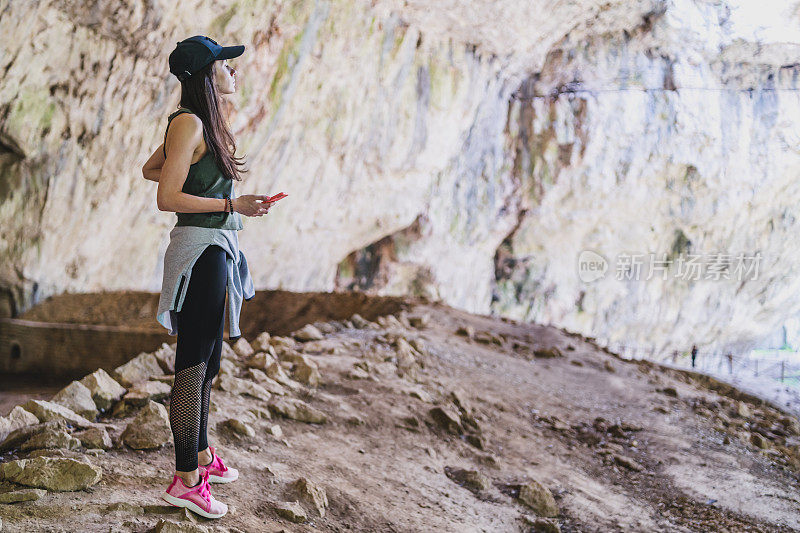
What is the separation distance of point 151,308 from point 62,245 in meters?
1.12

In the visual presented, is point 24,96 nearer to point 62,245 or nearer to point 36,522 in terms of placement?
point 62,245

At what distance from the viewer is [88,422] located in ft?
6.95

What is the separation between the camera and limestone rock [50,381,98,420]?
2.24 metres

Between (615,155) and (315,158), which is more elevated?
(615,155)

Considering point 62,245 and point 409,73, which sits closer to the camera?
point 62,245

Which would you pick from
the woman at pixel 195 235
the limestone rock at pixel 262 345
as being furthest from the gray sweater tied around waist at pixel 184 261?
the limestone rock at pixel 262 345

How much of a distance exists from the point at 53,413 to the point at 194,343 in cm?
88

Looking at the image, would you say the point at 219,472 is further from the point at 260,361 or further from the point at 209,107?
the point at 260,361

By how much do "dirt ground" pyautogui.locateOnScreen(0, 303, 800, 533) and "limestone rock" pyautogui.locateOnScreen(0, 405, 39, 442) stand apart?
0.90 ft

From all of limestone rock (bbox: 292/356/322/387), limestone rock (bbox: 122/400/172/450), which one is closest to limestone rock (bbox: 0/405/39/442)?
limestone rock (bbox: 122/400/172/450)

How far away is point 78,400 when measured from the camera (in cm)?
226

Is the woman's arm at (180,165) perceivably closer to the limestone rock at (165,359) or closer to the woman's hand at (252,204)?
the woman's hand at (252,204)

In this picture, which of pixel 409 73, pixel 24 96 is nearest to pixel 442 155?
pixel 409 73

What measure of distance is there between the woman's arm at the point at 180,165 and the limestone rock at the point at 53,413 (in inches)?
39.0
